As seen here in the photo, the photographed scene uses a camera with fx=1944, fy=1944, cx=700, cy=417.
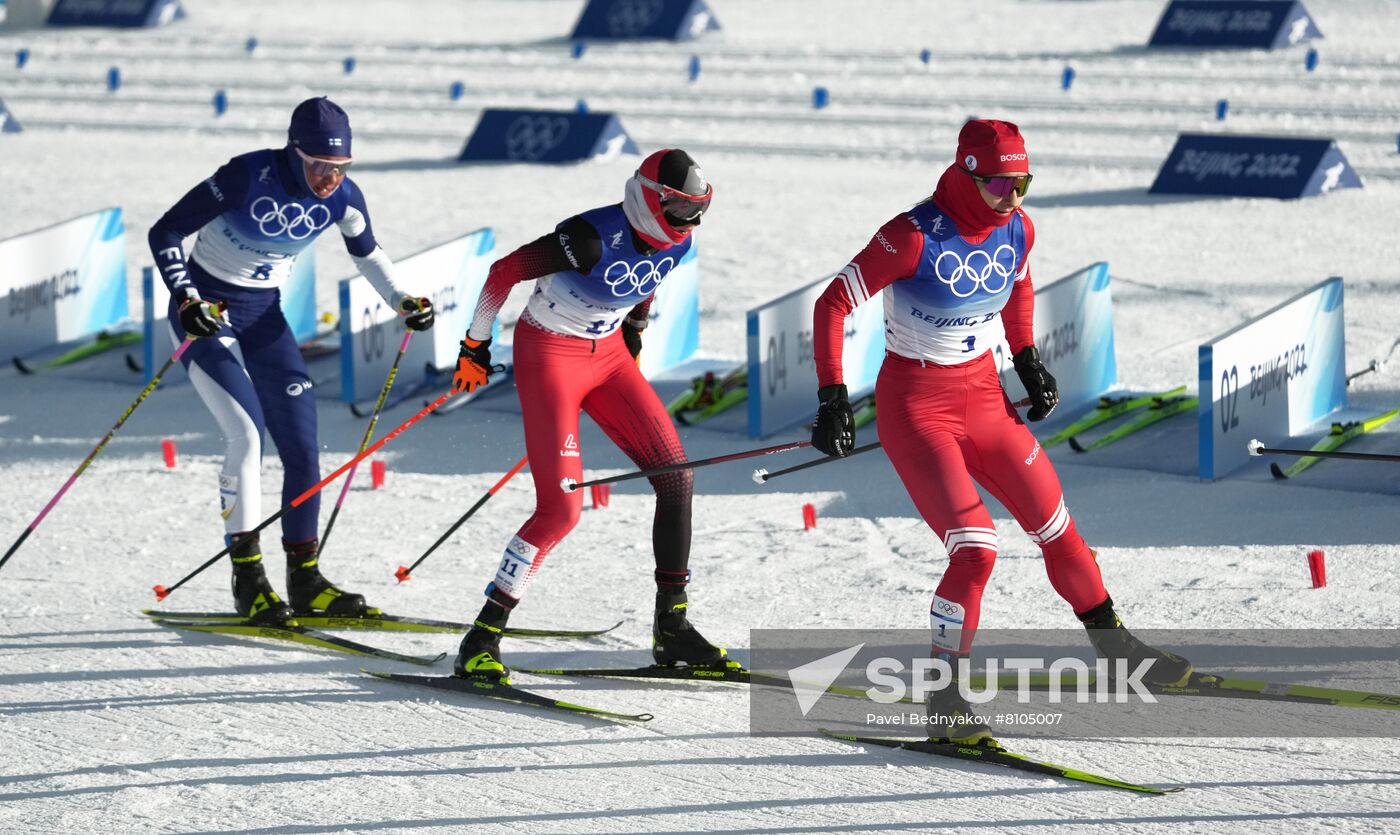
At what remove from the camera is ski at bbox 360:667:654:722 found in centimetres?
609

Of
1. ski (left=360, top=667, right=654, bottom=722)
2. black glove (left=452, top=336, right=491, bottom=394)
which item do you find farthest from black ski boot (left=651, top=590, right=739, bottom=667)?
black glove (left=452, top=336, right=491, bottom=394)

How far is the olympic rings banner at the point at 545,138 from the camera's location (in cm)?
1811

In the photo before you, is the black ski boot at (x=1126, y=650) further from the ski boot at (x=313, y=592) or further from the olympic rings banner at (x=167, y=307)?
the olympic rings banner at (x=167, y=307)

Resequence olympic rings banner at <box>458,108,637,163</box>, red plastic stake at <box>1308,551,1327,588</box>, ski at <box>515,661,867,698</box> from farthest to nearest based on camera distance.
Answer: olympic rings banner at <box>458,108,637,163</box> → red plastic stake at <box>1308,551,1327,588</box> → ski at <box>515,661,867,698</box>

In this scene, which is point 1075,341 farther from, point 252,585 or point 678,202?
point 252,585

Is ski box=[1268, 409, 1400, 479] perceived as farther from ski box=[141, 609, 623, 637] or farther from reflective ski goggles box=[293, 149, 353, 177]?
reflective ski goggles box=[293, 149, 353, 177]

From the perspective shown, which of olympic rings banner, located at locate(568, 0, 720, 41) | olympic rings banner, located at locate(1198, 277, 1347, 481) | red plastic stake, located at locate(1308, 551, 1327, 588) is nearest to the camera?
red plastic stake, located at locate(1308, 551, 1327, 588)

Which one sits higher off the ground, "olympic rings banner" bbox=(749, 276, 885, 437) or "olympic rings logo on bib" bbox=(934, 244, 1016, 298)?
Result: "olympic rings logo on bib" bbox=(934, 244, 1016, 298)

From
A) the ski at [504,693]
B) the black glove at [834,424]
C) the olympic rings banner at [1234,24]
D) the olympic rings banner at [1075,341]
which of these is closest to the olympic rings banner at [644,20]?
the olympic rings banner at [1234,24]

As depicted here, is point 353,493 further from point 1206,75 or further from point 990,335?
point 1206,75

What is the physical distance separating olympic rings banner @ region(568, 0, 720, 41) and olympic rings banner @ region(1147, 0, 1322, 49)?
6043mm

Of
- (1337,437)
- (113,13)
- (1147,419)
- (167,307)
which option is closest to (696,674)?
(1147,419)

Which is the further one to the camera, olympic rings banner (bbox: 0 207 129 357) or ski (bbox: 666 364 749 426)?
olympic rings banner (bbox: 0 207 129 357)

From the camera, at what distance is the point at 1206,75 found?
21766 mm
